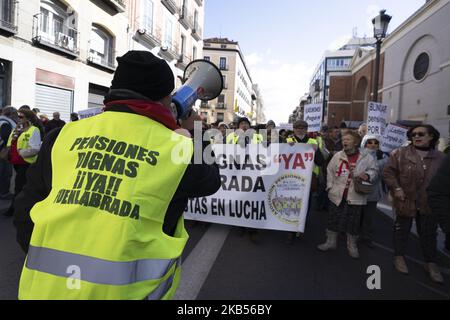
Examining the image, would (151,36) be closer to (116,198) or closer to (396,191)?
(396,191)

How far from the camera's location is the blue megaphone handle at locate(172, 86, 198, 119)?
5.61 ft

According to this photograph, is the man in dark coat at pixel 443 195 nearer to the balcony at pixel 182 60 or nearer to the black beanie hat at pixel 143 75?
the black beanie hat at pixel 143 75

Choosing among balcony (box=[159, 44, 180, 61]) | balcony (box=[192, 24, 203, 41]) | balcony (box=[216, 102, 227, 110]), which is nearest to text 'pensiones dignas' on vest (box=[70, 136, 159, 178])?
balcony (box=[159, 44, 180, 61])

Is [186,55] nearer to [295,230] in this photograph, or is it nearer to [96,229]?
[295,230]

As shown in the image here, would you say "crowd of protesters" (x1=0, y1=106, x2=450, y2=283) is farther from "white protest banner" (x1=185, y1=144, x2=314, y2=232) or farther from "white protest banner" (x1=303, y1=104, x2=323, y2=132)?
"white protest banner" (x1=303, y1=104, x2=323, y2=132)

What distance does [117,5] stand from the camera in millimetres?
16297

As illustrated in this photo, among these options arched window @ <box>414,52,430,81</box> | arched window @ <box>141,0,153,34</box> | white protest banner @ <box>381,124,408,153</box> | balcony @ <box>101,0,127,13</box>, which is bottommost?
white protest banner @ <box>381,124,408,153</box>

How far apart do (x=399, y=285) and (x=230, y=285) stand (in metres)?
1.91

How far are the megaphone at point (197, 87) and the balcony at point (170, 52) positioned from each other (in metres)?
21.2

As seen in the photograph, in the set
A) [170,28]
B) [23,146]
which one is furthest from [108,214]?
[170,28]

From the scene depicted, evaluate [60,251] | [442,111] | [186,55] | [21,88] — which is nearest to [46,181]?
[60,251]

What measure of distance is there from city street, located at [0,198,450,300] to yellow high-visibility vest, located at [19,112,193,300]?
2.13m

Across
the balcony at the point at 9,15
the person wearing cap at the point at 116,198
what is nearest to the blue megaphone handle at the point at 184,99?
the person wearing cap at the point at 116,198
